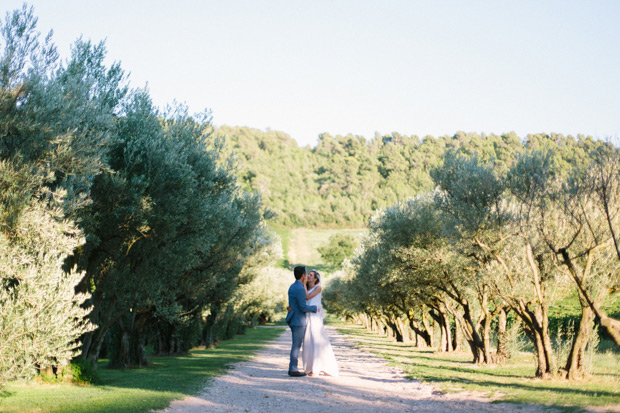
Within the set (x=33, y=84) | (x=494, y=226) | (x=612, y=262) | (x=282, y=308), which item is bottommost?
(x=282, y=308)

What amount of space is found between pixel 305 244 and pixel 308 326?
5367 inches

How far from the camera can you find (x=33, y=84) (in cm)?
1109

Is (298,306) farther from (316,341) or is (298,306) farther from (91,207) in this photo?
(91,207)

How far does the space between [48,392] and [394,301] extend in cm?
2520

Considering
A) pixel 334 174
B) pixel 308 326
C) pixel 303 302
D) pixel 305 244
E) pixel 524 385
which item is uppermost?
pixel 334 174

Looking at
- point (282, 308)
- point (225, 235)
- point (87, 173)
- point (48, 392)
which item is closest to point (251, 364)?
point (225, 235)

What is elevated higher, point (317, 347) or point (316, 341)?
point (316, 341)

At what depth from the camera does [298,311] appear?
50.2ft

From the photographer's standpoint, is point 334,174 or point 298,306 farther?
point 334,174

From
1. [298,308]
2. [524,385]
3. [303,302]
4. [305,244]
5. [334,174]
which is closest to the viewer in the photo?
[303,302]

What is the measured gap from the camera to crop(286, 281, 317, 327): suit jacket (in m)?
15.1

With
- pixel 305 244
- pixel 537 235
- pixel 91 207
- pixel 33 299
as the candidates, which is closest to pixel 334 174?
pixel 305 244

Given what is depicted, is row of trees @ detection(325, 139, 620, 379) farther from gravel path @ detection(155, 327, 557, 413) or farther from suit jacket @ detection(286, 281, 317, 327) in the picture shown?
suit jacket @ detection(286, 281, 317, 327)

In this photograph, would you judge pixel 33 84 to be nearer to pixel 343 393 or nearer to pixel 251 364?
pixel 343 393
